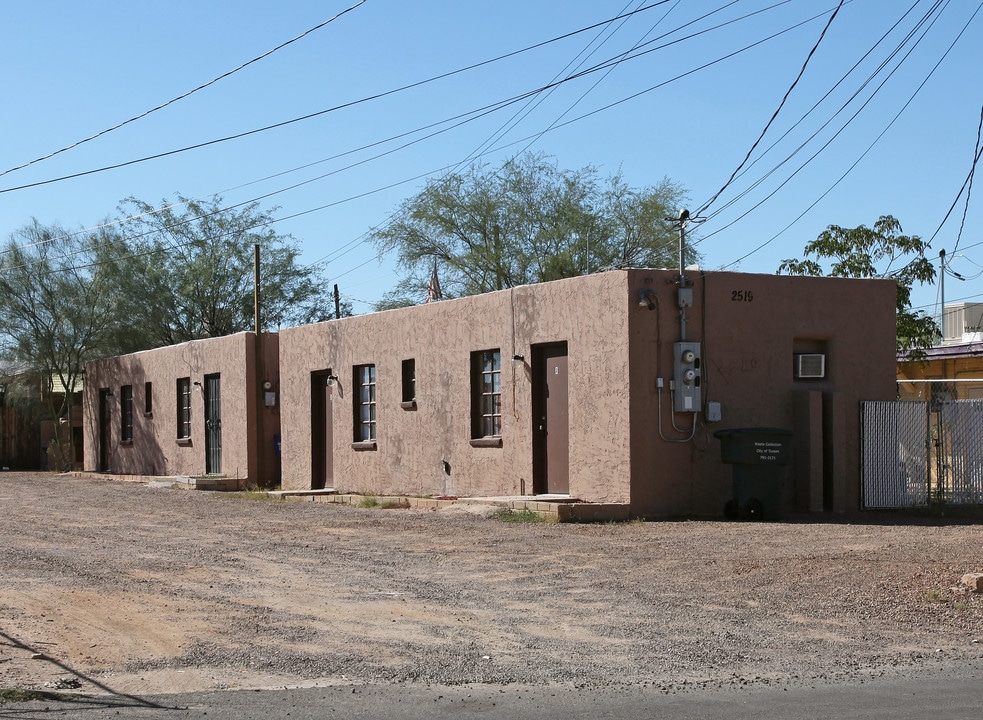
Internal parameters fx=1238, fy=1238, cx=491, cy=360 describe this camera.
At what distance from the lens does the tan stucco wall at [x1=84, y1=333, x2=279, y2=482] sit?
28031 mm

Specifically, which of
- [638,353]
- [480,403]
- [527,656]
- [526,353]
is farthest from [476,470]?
[527,656]

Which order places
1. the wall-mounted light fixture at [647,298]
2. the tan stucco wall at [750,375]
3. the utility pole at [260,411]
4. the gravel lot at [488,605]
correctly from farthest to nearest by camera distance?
the utility pole at [260,411], the tan stucco wall at [750,375], the wall-mounted light fixture at [647,298], the gravel lot at [488,605]

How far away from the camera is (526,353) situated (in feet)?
62.5

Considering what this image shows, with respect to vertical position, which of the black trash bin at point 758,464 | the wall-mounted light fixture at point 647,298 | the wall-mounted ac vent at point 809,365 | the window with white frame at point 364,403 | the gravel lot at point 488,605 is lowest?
the gravel lot at point 488,605

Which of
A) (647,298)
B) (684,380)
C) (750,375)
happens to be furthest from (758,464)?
(647,298)

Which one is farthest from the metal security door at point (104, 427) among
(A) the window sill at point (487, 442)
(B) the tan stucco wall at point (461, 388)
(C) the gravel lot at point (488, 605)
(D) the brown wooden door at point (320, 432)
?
(C) the gravel lot at point (488, 605)

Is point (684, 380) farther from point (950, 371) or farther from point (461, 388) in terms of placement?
point (950, 371)

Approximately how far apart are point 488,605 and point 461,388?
10.4 m

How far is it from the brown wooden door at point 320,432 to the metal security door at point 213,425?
4866 mm

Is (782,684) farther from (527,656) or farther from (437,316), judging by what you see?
(437,316)

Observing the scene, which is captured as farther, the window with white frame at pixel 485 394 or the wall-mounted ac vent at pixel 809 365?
the window with white frame at pixel 485 394

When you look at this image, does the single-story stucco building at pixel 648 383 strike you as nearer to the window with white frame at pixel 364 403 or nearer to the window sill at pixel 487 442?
the window sill at pixel 487 442

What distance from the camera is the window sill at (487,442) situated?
19.7 meters

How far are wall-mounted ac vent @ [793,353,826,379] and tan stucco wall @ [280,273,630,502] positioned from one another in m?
3.07
